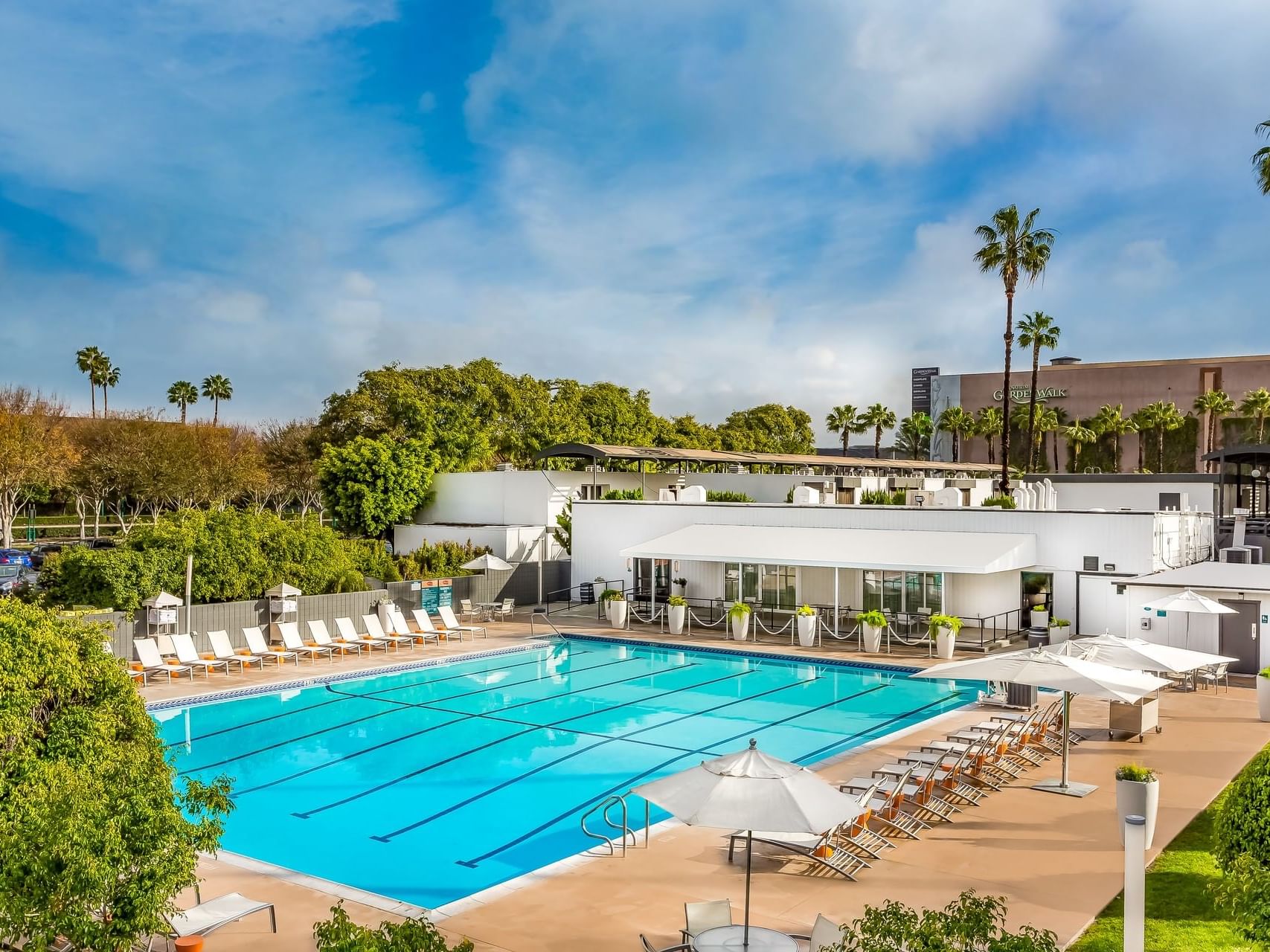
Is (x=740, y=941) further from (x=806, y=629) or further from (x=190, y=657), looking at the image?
(x=806, y=629)

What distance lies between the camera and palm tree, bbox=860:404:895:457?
249 ft

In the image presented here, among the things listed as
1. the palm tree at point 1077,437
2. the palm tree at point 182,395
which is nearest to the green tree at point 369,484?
the palm tree at point 182,395

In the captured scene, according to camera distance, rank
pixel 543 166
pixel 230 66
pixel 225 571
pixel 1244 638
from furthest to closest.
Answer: pixel 543 166 → pixel 230 66 → pixel 225 571 → pixel 1244 638

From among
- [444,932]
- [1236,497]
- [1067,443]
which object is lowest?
[444,932]

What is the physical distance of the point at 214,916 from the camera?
7.69m

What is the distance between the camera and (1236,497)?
35438 millimetres

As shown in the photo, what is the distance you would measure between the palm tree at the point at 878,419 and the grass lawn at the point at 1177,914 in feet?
222

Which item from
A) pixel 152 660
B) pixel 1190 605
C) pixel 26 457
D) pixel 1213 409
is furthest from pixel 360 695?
pixel 1213 409

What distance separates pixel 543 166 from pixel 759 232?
8.05 meters

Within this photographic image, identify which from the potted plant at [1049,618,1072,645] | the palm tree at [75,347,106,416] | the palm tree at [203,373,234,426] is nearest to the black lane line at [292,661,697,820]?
the potted plant at [1049,618,1072,645]

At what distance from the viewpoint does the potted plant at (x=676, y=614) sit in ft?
84.7

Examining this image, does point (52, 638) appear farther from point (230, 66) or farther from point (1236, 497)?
point (1236, 497)

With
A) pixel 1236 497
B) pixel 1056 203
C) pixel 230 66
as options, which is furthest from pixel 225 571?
pixel 1236 497

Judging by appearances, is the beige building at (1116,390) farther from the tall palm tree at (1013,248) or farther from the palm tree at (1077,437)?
the tall palm tree at (1013,248)
